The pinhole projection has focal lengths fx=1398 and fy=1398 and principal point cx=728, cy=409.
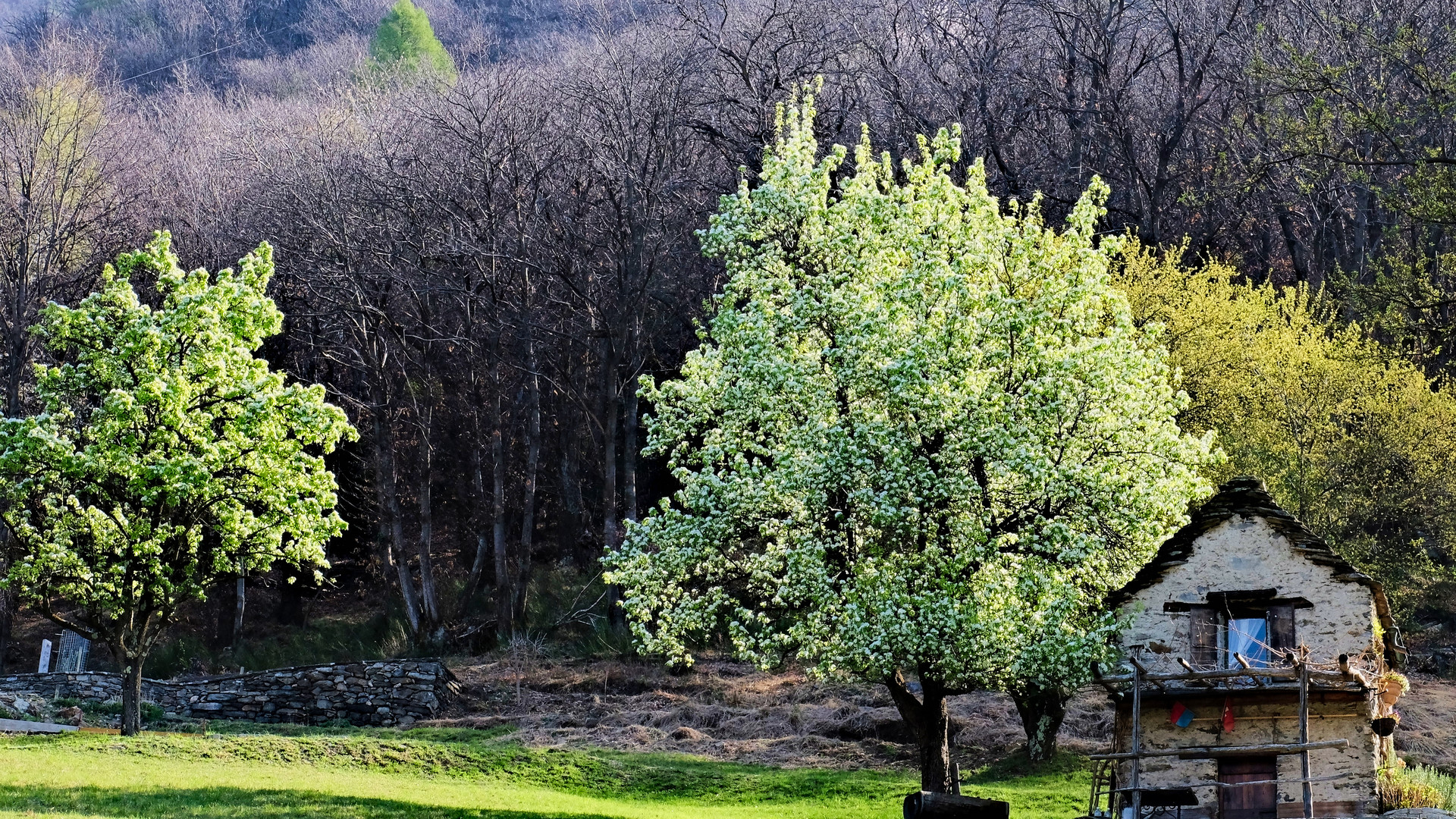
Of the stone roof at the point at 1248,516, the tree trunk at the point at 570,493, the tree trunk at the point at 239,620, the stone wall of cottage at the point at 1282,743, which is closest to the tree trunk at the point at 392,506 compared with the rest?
the tree trunk at the point at 239,620

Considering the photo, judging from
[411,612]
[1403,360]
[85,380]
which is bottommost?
[411,612]

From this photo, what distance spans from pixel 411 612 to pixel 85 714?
14.2m

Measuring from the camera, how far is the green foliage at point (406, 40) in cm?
11538

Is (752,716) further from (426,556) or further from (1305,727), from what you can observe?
(1305,727)

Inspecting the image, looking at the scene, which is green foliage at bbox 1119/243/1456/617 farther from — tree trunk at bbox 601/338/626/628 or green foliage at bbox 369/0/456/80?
green foliage at bbox 369/0/456/80

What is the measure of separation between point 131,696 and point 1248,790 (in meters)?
24.9

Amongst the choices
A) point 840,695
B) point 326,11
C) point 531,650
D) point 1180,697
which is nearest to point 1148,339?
point 1180,697

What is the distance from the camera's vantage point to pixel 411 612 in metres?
52.3

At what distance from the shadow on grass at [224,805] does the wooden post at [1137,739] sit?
1007 centimetres

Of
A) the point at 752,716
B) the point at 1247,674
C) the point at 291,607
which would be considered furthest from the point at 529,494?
the point at 1247,674

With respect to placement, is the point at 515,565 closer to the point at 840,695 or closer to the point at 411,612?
the point at 411,612

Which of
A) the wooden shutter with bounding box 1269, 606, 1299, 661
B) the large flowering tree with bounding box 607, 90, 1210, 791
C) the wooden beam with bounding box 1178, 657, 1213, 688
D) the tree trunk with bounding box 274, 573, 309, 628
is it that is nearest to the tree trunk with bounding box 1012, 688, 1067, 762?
the large flowering tree with bounding box 607, 90, 1210, 791

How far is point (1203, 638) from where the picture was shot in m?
25.6

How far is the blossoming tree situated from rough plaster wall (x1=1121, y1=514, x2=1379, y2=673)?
18620 millimetres
